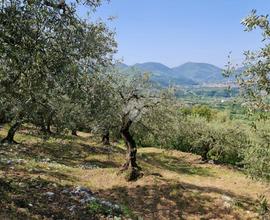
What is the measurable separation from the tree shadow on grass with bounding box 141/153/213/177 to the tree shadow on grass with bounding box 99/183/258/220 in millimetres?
19871

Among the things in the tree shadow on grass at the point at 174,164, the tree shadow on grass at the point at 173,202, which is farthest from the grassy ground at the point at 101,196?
the tree shadow on grass at the point at 174,164

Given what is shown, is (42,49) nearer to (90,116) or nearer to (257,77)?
(257,77)

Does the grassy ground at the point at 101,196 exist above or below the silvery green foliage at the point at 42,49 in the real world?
below

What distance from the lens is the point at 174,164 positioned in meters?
54.4

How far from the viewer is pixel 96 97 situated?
76.0ft

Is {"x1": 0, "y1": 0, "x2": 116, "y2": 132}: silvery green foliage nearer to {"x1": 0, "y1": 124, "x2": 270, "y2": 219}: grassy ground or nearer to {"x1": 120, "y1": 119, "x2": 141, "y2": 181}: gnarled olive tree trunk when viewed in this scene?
{"x1": 0, "y1": 124, "x2": 270, "y2": 219}: grassy ground

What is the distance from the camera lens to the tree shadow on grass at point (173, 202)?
23.6m

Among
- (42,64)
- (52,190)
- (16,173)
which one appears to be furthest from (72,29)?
(16,173)

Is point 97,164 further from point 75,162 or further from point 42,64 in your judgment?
point 42,64

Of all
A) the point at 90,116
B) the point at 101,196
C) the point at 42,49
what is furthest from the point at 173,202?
the point at 42,49

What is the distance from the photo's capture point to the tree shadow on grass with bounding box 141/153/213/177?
4844 cm

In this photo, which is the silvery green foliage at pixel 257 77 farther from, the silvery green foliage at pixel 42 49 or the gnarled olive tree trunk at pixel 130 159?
the gnarled olive tree trunk at pixel 130 159

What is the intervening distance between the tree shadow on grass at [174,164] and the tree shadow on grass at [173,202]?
782 inches

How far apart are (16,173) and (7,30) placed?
42.2ft
